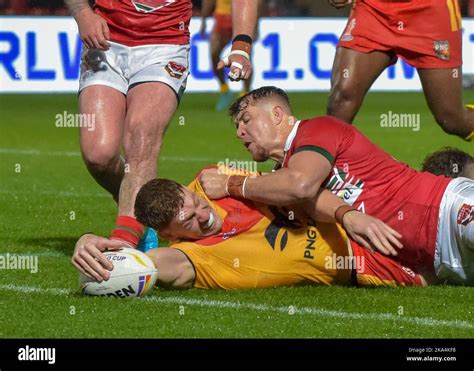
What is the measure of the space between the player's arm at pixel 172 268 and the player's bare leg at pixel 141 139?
2.40ft

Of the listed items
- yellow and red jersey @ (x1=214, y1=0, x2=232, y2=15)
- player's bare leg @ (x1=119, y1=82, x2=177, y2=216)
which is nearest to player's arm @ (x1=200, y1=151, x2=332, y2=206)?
player's bare leg @ (x1=119, y1=82, x2=177, y2=216)

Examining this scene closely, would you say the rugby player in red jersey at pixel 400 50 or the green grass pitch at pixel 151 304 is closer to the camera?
the green grass pitch at pixel 151 304

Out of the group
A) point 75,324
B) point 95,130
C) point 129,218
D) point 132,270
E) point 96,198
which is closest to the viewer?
point 75,324

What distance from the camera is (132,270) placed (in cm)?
646

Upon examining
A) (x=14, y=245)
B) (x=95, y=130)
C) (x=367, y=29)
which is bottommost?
(x=14, y=245)

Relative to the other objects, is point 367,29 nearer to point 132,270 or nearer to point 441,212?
point 441,212

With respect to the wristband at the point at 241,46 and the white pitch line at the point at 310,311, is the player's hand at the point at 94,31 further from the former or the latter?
the white pitch line at the point at 310,311

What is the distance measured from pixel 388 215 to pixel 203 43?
609 inches

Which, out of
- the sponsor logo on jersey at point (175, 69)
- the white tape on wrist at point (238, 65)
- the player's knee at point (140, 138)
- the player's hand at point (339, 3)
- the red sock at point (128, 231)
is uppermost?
the player's hand at point (339, 3)

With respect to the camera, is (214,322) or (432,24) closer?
(214,322)

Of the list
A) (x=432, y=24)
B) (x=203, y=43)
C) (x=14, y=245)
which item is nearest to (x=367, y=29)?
(x=432, y=24)

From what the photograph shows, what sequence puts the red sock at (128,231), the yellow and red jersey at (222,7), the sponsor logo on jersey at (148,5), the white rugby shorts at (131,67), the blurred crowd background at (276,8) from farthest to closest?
the blurred crowd background at (276,8) → the yellow and red jersey at (222,7) → the sponsor logo on jersey at (148,5) → the white rugby shorts at (131,67) → the red sock at (128,231)

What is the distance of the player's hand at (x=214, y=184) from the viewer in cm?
703

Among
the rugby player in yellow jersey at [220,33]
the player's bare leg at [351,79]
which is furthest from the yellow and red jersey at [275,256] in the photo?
the rugby player in yellow jersey at [220,33]
